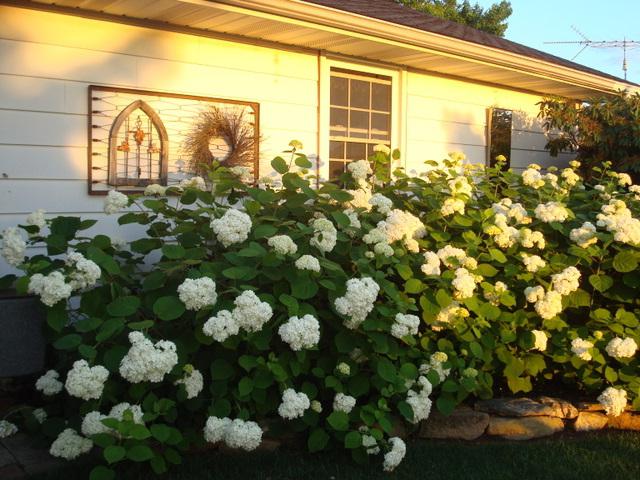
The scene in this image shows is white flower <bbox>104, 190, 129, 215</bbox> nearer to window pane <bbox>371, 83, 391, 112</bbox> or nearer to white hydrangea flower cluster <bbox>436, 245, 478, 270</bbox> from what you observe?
white hydrangea flower cluster <bbox>436, 245, 478, 270</bbox>

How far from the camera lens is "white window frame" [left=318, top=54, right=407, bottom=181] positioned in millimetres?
6434

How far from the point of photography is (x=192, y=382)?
131 inches

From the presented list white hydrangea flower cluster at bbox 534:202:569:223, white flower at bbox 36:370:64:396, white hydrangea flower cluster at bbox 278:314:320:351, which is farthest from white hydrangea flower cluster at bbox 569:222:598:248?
white flower at bbox 36:370:64:396

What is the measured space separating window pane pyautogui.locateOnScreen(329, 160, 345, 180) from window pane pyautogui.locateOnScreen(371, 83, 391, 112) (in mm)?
677

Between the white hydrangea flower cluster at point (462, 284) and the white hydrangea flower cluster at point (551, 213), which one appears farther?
the white hydrangea flower cluster at point (551, 213)

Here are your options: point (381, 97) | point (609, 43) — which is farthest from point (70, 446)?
point (609, 43)

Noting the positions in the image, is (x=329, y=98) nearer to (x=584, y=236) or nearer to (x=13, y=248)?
(x=584, y=236)

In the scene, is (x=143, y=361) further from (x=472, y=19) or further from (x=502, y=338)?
(x=472, y=19)

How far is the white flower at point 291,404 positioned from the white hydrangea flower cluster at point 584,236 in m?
2.05

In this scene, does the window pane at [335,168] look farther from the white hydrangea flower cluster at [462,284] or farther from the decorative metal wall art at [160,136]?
the white hydrangea flower cluster at [462,284]

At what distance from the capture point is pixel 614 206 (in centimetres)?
467

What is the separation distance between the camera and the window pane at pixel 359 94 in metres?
6.86

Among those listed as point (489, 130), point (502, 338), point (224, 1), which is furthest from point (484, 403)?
point (489, 130)

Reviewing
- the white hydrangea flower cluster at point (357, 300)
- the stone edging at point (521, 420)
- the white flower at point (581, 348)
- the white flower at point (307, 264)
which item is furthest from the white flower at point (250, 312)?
the white flower at point (581, 348)
